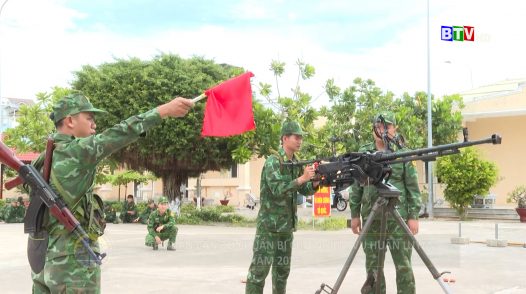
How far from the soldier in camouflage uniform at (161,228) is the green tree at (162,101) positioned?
295 inches

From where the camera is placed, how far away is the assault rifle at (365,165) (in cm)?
419

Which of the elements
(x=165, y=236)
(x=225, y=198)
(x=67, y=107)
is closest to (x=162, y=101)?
(x=165, y=236)

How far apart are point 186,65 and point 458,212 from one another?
12.3 metres

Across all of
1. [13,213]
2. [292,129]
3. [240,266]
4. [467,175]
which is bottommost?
[240,266]

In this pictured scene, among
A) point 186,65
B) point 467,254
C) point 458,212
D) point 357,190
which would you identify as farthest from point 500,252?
point 186,65

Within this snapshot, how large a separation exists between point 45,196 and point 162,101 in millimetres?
17253

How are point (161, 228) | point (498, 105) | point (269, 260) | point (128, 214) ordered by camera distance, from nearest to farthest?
point (269, 260), point (161, 228), point (128, 214), point (498, 105)

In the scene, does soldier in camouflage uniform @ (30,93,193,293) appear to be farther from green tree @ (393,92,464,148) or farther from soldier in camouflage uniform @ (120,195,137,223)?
green tree @ (393,92,464,148)

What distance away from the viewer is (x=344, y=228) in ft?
58.6

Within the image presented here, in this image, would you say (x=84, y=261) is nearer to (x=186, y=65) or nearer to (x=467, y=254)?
(x=467, y=254)

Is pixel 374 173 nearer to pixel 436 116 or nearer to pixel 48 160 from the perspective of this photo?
pixel 48 160

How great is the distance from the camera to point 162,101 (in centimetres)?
2020

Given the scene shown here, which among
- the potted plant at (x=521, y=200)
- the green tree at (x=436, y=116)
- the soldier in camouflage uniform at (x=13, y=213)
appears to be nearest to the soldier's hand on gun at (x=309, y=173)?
the soldier in camouflage uniform at (x=13, y=213)

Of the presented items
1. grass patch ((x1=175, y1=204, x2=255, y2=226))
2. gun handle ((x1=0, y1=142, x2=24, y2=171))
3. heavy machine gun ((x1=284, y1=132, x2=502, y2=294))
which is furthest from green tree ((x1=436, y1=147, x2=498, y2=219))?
gun handle ((x1=0, y1=142, x2=24, y2=171))
